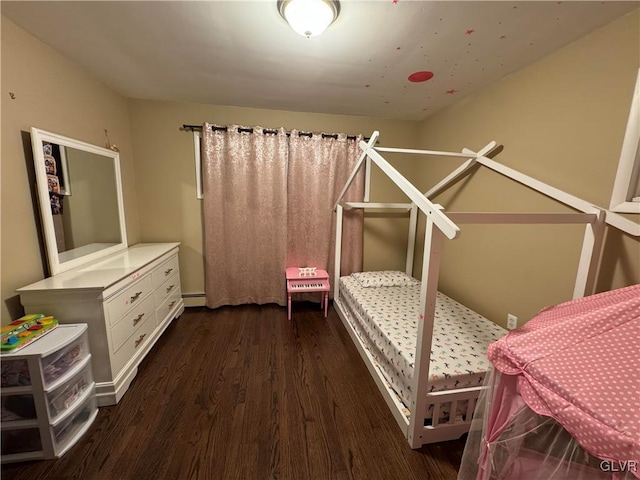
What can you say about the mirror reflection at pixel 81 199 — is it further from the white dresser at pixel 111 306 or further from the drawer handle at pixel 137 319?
the drawer handle at pixel 137 319

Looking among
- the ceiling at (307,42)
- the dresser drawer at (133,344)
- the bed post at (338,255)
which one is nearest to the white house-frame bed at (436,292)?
the ceiling at (307,42)

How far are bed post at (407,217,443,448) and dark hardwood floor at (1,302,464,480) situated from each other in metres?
0.16

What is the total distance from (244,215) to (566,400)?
276cm

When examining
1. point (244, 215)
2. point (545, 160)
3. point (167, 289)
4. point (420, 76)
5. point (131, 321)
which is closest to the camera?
point (545, 160)

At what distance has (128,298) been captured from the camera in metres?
1.79

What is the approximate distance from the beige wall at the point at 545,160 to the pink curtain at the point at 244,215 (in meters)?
1.90

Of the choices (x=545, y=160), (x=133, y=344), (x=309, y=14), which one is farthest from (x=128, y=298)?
(x=545, y=160)

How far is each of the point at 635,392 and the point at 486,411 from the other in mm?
464

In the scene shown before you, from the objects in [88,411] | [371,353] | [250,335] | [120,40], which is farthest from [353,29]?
[88,411]

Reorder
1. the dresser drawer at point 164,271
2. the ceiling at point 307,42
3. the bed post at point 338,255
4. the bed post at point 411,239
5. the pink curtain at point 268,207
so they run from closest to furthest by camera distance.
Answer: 1. the ceiling at point 307,42
2. the dresser drawer at point 164,271
3. the pink curtain at point 268,207
4. the bed post at point 338,255
5. the bed post at point 411,239

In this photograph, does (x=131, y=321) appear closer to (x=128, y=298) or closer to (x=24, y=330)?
(x=128, y=298)

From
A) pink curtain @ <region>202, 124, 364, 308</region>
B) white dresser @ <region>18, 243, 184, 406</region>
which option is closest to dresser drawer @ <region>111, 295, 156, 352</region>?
white dresser @ <region>18, 243, 184, 406</region>

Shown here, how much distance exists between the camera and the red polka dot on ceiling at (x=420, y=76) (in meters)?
1.94

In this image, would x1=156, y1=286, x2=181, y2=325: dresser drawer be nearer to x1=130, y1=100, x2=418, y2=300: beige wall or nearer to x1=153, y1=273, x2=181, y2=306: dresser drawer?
x1=153, y1=273, x2=181, y2=306: dresser drawer
